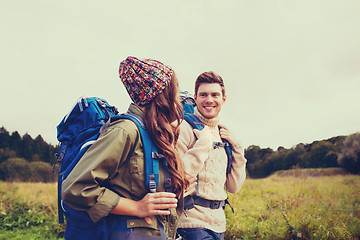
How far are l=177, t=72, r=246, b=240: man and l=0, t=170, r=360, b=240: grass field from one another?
119 inches

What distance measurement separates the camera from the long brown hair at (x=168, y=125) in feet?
5.55

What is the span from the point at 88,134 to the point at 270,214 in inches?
214

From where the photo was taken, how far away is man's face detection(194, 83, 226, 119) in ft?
9.77

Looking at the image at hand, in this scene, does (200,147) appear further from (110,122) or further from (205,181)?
(110,122)

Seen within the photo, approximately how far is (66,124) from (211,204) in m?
1.51

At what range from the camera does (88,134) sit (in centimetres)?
179

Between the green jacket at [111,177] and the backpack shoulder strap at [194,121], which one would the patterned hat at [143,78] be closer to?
the green jacket at [111,177]

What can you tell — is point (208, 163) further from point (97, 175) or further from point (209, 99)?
point (97, 175)

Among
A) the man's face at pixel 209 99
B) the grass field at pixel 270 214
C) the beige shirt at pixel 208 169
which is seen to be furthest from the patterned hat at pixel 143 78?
the grass field at pixel 270 214

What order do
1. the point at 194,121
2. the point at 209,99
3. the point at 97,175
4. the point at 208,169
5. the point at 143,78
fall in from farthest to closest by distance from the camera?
the point at 209,99, the point at 194,121, the point at 208,169, the point at 143,78, the point at 97,175

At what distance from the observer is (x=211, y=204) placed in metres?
2.59

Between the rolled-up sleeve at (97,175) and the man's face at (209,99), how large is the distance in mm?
1542

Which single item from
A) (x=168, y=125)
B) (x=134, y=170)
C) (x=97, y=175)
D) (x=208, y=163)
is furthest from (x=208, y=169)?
A: (x=97, y=175)

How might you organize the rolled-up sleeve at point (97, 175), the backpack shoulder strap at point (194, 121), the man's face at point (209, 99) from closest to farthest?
the rolled-up sleeve at point (97, 175) → the backpack shoulder strap at point (194, 121) → the man's face at point (209, 99)
